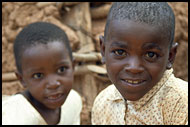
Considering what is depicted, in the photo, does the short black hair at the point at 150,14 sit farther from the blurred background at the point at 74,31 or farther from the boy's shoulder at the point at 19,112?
the blurred background at the point at 74,31

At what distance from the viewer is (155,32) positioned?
43.1 inches

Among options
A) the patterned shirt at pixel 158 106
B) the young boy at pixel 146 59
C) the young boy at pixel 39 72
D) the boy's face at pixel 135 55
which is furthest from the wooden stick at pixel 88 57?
the boy's face at pixel 135 55

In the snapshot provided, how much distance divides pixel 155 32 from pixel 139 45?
0.30 feet

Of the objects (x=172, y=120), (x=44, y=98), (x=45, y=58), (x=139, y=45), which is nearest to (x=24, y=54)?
(x=45, y=58)

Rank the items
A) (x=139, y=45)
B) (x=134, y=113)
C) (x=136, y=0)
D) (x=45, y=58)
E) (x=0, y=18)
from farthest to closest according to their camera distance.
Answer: (x=0, y=18)
(x=45, y=58)
(x=134, y=113)
(x=136, y=0)
(x=139, y=45)

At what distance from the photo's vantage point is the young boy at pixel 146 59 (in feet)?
3.61

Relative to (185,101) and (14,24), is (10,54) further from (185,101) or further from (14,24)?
(185,101)

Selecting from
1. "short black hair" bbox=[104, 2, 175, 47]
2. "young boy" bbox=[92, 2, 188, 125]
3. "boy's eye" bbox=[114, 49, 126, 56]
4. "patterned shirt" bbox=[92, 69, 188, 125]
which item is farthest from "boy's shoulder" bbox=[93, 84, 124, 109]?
"short black hair" bbox=[104, 2, 175, 47]

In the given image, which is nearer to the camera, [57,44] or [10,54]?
[57,44]

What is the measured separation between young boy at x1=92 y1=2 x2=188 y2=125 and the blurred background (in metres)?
1.34

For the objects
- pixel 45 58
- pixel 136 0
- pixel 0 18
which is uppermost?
pixel 136 0

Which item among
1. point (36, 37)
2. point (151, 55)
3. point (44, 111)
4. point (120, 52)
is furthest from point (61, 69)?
point (151, 55)

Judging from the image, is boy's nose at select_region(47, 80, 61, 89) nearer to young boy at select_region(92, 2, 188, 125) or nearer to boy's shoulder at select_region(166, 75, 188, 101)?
young boy at select_region(92, 2, 188, 125)

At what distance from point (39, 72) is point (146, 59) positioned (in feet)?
2.77
